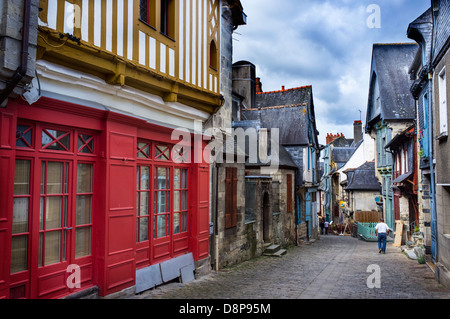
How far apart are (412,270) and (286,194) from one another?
6788mm

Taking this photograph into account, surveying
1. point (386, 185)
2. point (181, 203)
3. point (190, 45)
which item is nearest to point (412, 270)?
point (181, 203)

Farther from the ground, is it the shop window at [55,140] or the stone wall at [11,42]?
the stone wall at [11,42]

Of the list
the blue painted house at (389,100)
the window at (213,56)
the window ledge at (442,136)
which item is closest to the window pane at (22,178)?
the window at (213,56)

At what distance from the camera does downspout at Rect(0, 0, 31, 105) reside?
386 centimetres

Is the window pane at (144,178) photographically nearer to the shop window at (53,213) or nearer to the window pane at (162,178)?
the window pane at (162,178)

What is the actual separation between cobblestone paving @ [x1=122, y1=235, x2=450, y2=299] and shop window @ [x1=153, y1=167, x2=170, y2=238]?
A: 38.4 inches

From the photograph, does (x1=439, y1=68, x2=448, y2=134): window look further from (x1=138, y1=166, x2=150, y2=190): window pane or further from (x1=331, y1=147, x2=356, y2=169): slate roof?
(x1=331, y1=147, x2=356, y2=169): slate roof

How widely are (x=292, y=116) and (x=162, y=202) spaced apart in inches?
507

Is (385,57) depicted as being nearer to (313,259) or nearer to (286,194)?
(286,194)

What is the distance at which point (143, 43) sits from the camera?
19.8ft

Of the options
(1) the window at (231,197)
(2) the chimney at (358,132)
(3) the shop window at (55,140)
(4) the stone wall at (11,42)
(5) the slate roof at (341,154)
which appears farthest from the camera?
(5) the slate roof at (341,154)

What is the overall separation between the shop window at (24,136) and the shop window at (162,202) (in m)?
2.56

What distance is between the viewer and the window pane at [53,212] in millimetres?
4820

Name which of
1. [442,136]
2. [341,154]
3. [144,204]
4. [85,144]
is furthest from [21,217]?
[341,154]
